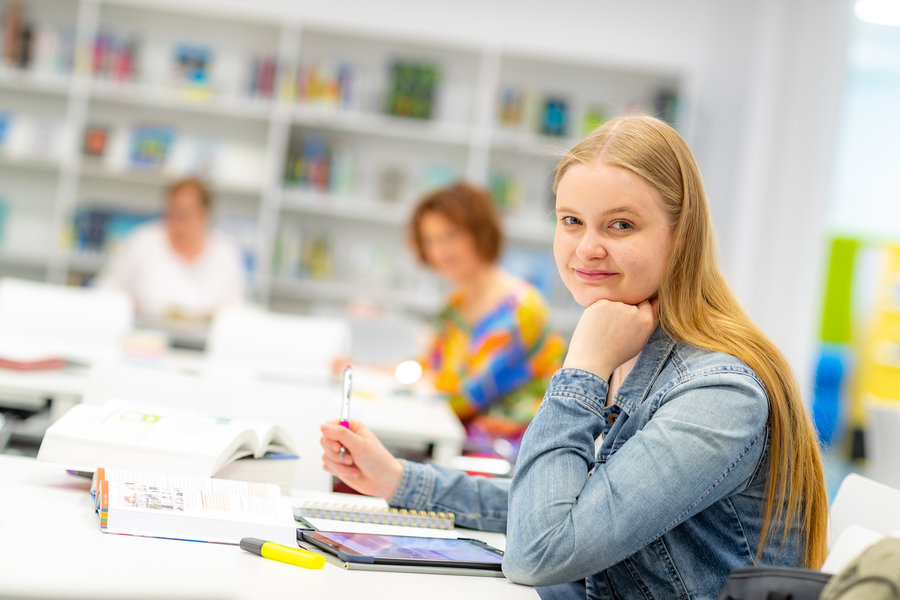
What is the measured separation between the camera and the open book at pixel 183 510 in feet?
3.61

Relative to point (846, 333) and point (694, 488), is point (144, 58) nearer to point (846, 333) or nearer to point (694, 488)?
point (694, 488)

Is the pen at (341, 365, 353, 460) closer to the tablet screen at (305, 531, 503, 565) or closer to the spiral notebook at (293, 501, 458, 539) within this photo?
the spiral notebook at (293, 501, 458, 539)

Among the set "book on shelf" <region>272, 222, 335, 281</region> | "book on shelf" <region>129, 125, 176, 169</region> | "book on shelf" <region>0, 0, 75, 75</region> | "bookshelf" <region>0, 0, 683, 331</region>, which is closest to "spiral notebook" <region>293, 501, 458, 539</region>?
"bookshelf" <region>0, 0, 683, 331</region>

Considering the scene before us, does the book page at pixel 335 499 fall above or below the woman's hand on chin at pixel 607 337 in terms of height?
below

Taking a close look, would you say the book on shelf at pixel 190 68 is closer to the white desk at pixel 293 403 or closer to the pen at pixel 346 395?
the white desk at pixel 293 403

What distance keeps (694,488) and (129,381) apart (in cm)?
123

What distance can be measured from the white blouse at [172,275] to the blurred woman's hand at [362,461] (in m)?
3.50

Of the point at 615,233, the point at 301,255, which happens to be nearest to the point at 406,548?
the point at 615,233

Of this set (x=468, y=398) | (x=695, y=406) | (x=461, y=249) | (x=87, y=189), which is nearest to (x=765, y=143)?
(x=461, y=249)

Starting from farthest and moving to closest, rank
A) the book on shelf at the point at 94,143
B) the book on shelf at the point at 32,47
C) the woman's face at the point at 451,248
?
the book on shelf at the point at 94,143 → the book on shelf at the point at 32,47 → the woman's face at the point at 451,248

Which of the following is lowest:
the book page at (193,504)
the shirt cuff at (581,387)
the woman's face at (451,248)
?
the book page at (193,504)

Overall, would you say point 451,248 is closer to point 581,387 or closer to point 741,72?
point 581,387

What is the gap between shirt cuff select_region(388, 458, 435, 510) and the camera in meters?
1.41

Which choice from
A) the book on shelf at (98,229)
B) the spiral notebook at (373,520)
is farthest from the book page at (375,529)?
the book on shelf at (98,229)
